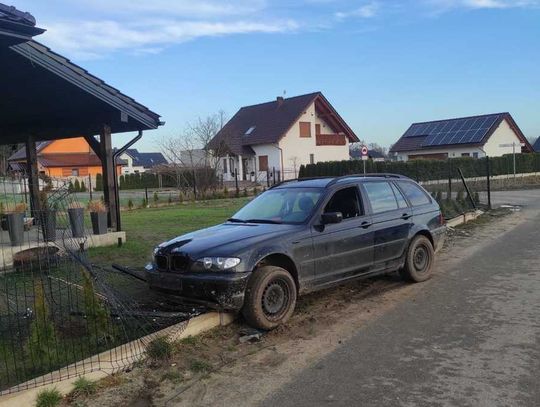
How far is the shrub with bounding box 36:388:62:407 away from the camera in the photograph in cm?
421

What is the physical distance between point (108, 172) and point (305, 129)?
130ft

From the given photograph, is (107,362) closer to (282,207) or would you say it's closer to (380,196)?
(282,207)

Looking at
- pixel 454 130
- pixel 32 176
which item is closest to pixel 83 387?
pixel 32 176

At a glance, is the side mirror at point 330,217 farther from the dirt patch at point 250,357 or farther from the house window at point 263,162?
the house window at point 263,162

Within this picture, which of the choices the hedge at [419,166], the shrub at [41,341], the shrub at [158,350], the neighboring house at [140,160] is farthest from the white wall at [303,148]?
the neighboring house at [140,160]

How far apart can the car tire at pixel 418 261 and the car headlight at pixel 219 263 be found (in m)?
3.26

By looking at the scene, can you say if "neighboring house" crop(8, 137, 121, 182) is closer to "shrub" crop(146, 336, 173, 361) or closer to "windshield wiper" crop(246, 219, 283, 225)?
"windshield wiper" crop(246, 219, 283, 225)

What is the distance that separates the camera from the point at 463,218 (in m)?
16.5

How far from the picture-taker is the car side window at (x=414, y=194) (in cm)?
852

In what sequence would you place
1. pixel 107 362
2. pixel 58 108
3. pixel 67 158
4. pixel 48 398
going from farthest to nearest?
pixel 67 158
pixel 58 108
pixel 107 362
pixel 48 398

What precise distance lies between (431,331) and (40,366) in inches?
152

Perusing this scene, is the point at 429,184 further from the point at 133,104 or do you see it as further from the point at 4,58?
the point at 4,58

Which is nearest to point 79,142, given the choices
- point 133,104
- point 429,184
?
point 429,184

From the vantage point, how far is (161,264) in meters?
6.42
